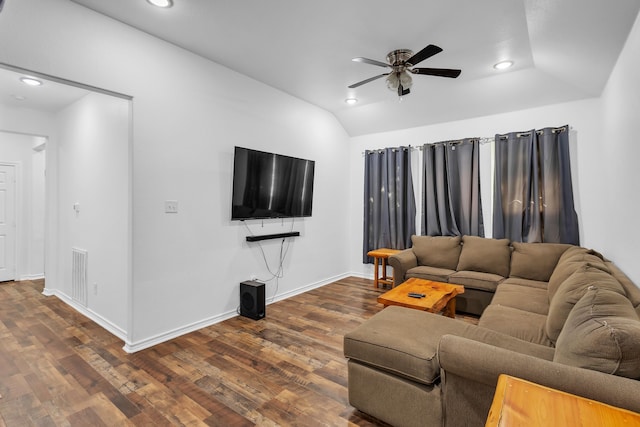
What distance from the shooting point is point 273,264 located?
405 cm

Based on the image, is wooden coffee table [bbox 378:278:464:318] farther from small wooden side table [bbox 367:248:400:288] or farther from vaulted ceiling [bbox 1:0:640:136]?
vaulted ceiling [bbox 1:0:640:136]

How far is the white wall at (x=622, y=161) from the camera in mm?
2172

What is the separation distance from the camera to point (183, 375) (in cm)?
233

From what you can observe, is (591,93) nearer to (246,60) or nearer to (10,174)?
(246,60)

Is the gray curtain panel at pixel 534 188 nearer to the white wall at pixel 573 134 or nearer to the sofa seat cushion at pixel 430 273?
the white wall at pixel 573 134

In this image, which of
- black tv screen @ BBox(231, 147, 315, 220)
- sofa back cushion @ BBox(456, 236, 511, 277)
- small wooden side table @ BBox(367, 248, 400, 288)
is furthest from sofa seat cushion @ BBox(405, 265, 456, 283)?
black tv screen @ BBox(231, 147, 315, 220)

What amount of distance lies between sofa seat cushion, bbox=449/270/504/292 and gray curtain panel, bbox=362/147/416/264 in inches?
49.6

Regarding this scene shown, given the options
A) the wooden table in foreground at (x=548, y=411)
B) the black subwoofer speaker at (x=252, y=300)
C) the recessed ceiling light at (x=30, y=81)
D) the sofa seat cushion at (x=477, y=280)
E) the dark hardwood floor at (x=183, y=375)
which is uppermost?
the recessed ceiling light at (x=30, y=81)

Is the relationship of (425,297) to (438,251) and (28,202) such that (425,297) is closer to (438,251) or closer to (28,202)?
(438,251)

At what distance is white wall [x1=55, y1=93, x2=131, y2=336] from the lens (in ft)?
9.86

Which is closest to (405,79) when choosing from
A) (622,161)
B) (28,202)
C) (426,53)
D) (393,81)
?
(393,81)

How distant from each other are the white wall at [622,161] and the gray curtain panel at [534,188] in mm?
349

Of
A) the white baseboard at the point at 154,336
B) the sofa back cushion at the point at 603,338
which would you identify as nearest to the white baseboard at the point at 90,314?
the white baseboard at the point at 154,336

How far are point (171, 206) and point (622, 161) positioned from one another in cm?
402
